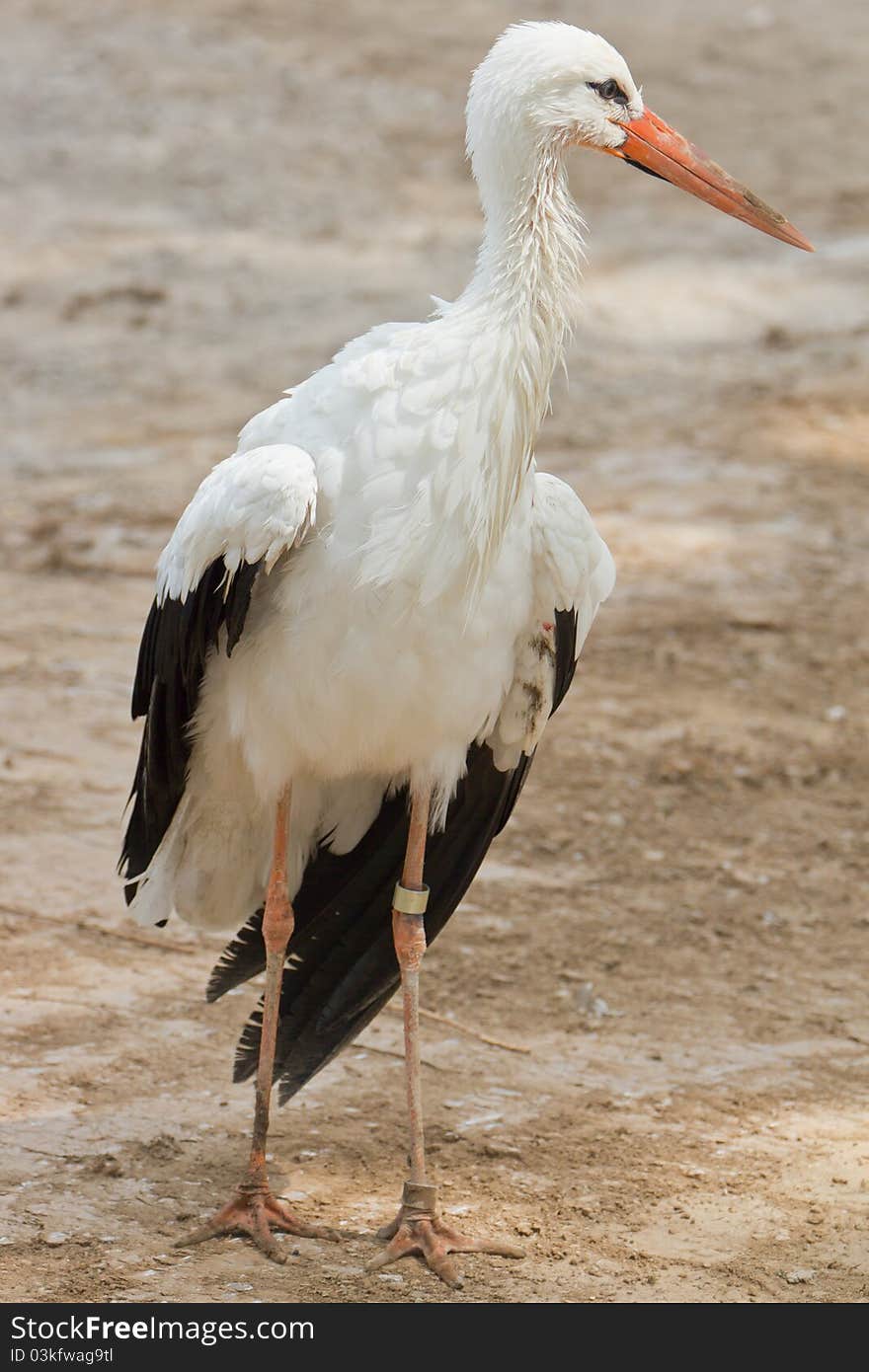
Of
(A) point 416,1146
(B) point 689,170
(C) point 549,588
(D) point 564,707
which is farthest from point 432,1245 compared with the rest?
(D) point 564,707

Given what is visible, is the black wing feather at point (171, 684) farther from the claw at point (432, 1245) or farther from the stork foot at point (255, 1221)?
the claw at point (432, 1245)

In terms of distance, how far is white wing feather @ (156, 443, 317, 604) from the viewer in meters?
3.61

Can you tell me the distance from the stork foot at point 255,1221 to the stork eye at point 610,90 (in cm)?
245

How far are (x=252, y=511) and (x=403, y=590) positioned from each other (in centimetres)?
34

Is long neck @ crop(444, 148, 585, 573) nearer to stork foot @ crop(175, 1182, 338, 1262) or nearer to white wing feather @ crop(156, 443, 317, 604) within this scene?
white wing feather @ crop(156, 443, 317, 604)

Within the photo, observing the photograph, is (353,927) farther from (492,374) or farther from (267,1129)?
(492,374)

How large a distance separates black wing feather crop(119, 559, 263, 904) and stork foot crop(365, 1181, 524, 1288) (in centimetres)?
98

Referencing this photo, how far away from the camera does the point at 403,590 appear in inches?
146

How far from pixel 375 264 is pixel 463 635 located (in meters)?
7.67

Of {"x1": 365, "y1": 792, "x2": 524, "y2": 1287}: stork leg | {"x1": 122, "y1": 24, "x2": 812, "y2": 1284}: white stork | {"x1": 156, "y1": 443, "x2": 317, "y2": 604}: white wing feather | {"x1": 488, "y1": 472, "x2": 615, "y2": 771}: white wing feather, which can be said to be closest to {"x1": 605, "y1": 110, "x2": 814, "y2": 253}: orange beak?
{"x1": 122, "y1": 24, "x2": 812, "y2": 1284}: white stork

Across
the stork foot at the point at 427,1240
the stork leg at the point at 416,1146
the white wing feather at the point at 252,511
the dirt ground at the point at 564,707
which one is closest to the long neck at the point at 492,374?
the white wing feather at the point at 252,511

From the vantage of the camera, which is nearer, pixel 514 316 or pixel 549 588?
pixel 514 316

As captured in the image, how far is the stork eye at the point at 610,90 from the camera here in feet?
12.7
